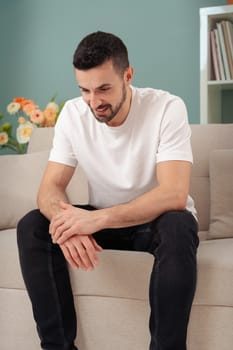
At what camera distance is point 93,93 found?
57.9 inches

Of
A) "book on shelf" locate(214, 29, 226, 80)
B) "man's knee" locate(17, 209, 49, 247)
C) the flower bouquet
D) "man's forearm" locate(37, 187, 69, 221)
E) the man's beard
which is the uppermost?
"book on shelf" locate(214, 29, 226, 80)

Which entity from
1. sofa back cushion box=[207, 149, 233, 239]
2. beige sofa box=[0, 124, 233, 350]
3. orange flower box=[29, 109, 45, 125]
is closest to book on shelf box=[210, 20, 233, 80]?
beige sofa box=[0, 124, 233, 350]

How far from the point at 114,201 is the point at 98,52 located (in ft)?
1.61

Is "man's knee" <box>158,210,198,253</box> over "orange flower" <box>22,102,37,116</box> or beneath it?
beneath

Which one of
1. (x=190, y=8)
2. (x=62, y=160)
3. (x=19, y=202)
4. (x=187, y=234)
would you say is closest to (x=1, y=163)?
(x=19, y=202)

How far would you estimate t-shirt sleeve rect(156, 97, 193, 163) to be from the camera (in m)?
1.47

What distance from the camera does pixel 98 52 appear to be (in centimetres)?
144

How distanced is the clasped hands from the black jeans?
0.24 ft

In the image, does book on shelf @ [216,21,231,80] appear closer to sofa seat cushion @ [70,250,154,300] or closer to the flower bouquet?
the flower bouquet

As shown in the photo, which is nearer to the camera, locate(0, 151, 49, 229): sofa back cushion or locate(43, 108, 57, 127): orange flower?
locate(0, 151, 49, 229): sofa back cushion

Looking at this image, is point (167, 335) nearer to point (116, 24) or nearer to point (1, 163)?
point (1, 163)

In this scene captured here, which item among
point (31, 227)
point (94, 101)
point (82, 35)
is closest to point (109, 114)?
point (94, 101)

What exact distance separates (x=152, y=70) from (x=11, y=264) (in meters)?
1.80

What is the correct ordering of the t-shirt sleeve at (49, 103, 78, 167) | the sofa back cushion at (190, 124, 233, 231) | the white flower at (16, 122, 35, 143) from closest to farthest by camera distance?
the t-shirt sleeve at (49, 103, 78, 167) < the sofa back cushion at (190, 124, 233, 231) < the white flower at (16, 122, 35, 143)
